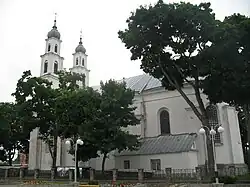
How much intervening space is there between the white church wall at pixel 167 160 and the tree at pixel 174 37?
15.2 ft

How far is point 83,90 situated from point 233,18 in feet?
55.2

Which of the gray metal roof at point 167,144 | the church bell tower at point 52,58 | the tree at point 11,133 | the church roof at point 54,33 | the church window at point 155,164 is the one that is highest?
the church roof at point 54,33

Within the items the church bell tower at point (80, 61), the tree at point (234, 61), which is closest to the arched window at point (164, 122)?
the tree at point (234, 61)

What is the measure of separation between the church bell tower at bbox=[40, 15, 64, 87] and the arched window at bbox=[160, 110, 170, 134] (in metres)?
18.3

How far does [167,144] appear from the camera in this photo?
3195cm

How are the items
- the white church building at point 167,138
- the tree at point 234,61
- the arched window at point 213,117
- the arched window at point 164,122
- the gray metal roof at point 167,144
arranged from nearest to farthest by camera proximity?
the tree at point 234,61 < the gray metal roof at point 167,144 < the white church building at point 167,138 < the arched window at point 213,117 < the arched window at point 164,122

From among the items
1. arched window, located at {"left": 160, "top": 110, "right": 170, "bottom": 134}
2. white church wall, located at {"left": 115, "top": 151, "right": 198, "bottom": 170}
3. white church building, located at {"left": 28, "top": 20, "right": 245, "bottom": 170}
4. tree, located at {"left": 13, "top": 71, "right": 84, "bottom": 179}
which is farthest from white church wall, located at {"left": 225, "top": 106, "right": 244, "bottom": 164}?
tree, located at {"left": 13, "top": 71, "right": 84, "bottom": 179}

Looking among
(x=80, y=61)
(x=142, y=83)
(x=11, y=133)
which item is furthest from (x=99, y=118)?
(x=80, y=61)

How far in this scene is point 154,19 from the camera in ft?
76.8

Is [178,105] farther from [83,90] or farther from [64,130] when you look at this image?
[64,130]

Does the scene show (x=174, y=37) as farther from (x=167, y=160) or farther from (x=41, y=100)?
(x=41, y=100)

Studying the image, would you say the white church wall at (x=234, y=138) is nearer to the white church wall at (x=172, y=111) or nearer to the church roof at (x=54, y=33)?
the white church wall at (x=172, y=111)

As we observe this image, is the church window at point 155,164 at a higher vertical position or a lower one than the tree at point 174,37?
lower

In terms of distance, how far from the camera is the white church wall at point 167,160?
2911 cm
